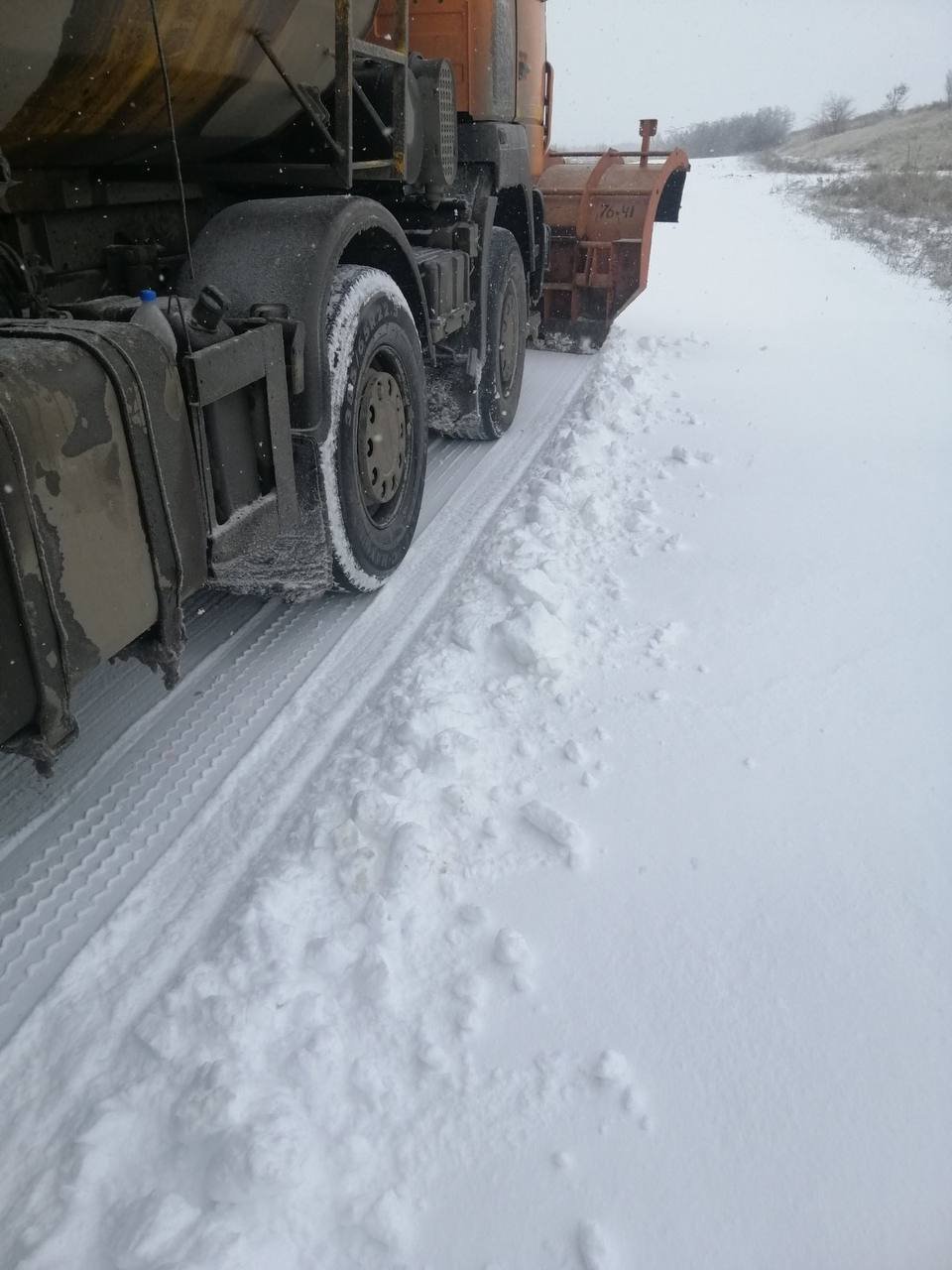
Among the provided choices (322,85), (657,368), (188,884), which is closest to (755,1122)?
(188,884)

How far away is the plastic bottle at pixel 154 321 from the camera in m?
2.15

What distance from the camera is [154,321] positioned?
Result: 218 centimetres

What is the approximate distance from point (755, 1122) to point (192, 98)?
303 centimetres

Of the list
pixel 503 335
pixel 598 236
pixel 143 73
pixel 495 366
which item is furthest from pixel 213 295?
pixel 598 236

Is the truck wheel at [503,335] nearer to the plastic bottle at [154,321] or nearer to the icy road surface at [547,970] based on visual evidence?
the icy road surface at [547,970]

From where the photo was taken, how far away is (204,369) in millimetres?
2174

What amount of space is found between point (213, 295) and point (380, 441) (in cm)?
130

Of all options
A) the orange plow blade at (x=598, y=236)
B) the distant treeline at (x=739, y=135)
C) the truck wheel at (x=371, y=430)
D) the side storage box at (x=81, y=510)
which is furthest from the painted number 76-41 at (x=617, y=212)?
the distant treeline at (x=739, y=135)

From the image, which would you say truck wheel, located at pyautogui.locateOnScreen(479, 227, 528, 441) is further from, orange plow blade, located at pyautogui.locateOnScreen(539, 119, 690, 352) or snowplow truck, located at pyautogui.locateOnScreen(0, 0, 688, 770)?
orange plow blade, located at pyautogui.locateOnScreen(539, 119, 690, 352)

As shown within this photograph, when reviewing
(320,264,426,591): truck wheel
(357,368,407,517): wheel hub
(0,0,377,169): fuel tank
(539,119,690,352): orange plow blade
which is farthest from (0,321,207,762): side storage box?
(539,119,690,352): orange plow blade

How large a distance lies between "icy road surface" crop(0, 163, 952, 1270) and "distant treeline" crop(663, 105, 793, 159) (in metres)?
66.2

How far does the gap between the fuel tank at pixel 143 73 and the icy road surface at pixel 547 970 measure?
1.74 metres

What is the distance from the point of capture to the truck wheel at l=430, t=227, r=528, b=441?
5.23 m

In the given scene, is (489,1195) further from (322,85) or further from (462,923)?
(322,85)
